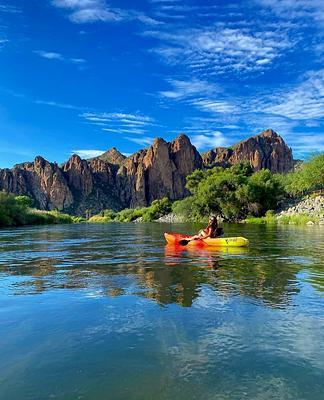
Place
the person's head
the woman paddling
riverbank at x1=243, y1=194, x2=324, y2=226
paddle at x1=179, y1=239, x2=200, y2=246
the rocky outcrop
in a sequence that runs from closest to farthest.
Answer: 1. the person's head
2. the woman paddling
3. paddle at x1=179, y1=239, x2=200, y2=246
4. riverbank at x1=243, y1=194, x2=324, y2=226
5. the rocky outcrop

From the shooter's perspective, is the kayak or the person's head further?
the person's head

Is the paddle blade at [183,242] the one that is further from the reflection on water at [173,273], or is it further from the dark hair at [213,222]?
the reflection on water at [173,273]

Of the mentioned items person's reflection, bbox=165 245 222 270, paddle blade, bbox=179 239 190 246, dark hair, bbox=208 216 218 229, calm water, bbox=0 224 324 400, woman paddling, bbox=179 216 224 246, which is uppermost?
dark hair, bbox=208 216 218 229

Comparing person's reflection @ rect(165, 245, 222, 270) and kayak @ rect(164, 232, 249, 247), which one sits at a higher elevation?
kayak @ rect(164, 232, 249, 247)

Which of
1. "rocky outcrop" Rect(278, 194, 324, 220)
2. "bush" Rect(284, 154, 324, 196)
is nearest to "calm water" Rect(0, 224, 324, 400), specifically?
"rocky outcrop" Rect(278, 194, 324, 220)

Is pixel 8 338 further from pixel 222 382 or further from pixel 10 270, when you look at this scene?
pixel 10 270

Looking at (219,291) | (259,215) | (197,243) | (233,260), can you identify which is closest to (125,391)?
(219,291)

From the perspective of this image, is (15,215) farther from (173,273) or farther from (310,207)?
(173,273)

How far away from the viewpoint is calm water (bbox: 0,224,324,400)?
18.5 ft

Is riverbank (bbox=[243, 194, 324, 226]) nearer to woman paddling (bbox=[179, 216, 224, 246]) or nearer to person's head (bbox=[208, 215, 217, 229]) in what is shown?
woman paddling (bbox=[179, 216, 224, 246])

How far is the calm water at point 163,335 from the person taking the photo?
563cm

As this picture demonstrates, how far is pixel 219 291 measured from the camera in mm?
11422

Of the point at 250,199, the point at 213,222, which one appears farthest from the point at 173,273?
the point at 250,199

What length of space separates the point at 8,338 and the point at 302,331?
5.49 meters
